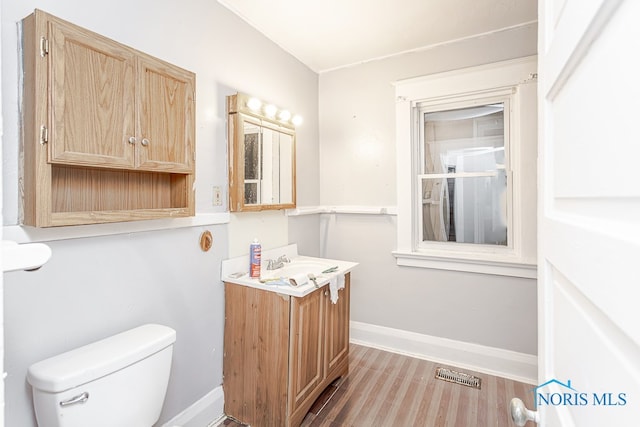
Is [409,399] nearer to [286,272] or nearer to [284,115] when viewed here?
[286,272]

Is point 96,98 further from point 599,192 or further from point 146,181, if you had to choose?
point 599,192

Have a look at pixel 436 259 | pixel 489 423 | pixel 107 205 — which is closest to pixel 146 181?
pixel 107 205

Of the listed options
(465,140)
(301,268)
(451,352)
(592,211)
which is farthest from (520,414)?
(465,140)

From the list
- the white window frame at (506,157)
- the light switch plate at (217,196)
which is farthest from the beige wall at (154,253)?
→ the white window frame at (506,157)

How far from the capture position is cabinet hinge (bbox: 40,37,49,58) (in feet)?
3.54

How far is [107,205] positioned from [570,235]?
1566 millimetres

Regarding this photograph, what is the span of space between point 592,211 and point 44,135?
4.77 feet

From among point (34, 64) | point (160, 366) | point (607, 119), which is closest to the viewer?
point (607, 119)

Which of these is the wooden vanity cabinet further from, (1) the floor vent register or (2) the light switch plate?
(1) the floor vent register

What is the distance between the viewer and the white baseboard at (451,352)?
2.26m

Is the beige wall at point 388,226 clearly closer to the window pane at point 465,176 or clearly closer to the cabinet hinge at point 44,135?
the window pane at point 465,176

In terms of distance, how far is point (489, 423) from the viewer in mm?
1854

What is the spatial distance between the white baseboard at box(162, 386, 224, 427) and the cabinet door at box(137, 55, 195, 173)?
4.15 ft

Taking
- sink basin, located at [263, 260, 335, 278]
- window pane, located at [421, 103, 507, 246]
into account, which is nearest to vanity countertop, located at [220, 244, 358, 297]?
sink basin, located at [263, 260, 335, 278]
